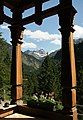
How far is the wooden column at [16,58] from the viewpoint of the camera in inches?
395

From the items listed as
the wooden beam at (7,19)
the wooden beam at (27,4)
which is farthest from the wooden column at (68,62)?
the wooden beam at (7,19)

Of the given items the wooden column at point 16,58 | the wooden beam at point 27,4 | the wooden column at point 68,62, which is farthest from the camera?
the wooden column at point 16,58

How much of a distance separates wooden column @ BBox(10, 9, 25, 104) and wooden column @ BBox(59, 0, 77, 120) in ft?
8.70

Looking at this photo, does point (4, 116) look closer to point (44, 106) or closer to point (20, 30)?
point (44, 106)

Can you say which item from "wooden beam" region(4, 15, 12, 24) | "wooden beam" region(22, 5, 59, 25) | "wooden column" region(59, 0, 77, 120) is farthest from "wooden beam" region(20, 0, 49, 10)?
"wooden column" region(59, 0, 77, 120)

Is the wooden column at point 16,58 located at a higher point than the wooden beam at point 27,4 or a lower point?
lower

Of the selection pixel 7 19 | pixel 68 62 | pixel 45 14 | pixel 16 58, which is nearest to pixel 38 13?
pixel 45 14

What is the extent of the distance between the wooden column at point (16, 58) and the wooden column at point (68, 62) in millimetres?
2651

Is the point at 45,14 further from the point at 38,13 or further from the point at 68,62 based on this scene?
the point at 68,62

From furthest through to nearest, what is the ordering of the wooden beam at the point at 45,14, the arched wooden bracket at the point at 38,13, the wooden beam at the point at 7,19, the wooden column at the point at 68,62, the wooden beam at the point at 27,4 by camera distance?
the wooden beam at the point at 27,4, the wooden beam at the point at 7,19, the arched wooden bracket at the point at 38,13, the wooden beam at the point at 45,14, the wooden column at the point at 68,62

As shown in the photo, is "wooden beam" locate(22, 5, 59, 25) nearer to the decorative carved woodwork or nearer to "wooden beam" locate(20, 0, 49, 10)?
the decorative carved woodwork

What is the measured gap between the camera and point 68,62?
786 centimetres

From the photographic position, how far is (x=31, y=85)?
76312mm

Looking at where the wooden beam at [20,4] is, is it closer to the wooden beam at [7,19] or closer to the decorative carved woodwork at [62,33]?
the decorative carved woodwork at [62,33]
